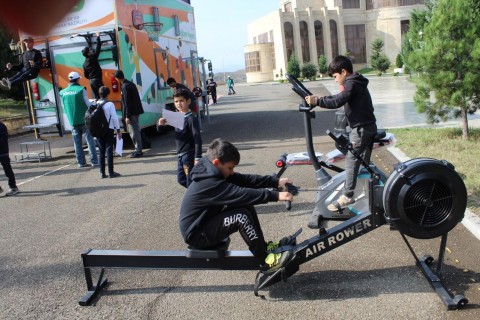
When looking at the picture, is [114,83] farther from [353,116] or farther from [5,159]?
[353,116]

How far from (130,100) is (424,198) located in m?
8.03

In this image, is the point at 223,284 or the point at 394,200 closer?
the point at 394,200

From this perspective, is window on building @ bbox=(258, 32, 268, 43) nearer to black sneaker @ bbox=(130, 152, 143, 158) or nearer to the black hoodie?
black sneaker @ bbox=(130, 152, 143, 158)

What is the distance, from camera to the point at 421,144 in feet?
30.8

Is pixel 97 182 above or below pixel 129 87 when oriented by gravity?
below

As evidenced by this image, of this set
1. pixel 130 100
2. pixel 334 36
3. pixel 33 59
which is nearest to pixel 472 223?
pixel 130 100

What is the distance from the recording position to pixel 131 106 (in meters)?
10.6

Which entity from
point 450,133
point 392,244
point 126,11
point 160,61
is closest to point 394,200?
point 392,244

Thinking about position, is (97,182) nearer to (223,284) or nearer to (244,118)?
(223,284)

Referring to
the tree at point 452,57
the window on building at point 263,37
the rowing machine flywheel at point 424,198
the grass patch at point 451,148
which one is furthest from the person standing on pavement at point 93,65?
the window on building at point 263,37

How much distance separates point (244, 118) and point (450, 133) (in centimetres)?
919

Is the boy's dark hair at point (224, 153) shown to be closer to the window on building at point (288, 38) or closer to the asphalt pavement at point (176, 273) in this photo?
the asphalt pavement at point (176, 273)

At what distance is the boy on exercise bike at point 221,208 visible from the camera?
377cm

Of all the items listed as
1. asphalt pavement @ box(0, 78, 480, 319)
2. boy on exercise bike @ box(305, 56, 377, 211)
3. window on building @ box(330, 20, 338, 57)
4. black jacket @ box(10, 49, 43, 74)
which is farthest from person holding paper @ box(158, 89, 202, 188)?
window on building @ box(330, 20, 338, 57)
